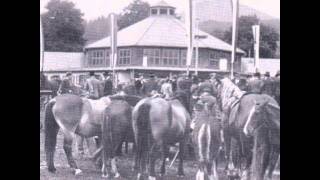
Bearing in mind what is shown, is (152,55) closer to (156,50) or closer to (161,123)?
(156,50)

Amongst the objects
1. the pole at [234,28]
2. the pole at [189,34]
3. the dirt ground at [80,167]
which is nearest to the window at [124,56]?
the pole at [189,34]

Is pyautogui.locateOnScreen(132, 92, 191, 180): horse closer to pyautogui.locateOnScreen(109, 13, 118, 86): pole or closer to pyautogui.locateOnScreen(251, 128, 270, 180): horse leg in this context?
pyautogui.locateOnScreen(109, 13, 118, 86): pole

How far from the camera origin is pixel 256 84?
567 cm

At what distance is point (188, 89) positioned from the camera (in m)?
5.79

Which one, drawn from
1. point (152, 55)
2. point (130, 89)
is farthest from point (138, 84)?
point (152, 55)

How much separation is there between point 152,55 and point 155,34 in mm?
235

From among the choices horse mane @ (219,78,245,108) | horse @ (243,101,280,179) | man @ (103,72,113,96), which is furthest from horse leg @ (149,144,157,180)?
horse @ (243,101,280,179)

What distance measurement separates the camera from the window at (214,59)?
568 centimetres

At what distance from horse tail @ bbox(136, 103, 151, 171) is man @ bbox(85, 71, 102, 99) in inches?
20.5

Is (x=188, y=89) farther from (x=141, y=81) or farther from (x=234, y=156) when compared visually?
(x=234, y=156)

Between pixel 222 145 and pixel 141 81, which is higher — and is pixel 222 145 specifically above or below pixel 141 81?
below
